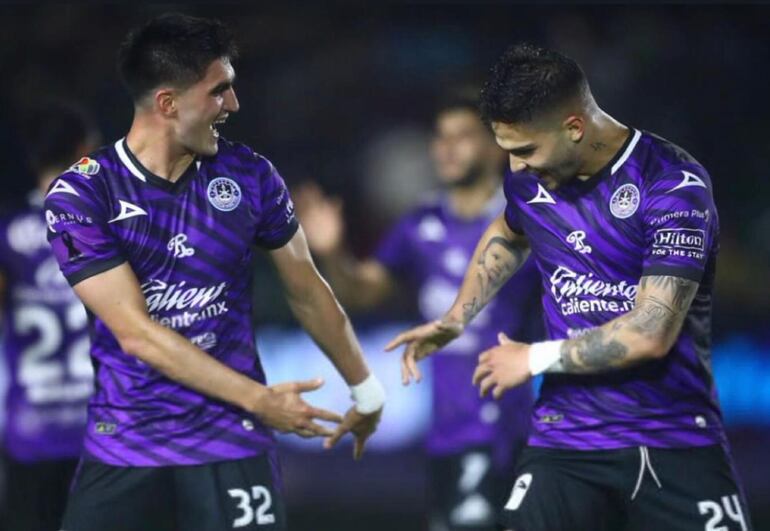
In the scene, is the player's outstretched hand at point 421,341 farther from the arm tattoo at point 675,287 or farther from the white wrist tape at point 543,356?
the arm tattoo at point 675,287

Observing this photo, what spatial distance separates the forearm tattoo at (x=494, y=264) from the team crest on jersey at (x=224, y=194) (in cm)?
96

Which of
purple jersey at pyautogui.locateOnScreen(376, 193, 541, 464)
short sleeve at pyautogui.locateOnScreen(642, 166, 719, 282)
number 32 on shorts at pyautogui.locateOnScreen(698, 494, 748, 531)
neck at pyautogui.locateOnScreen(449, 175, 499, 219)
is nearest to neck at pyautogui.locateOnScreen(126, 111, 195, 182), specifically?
short sleeve at pyautogui.locateOnScreen(642, 166, 719, 282)

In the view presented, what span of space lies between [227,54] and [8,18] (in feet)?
13.5

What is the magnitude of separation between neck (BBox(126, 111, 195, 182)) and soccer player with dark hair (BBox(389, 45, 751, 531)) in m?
1.00

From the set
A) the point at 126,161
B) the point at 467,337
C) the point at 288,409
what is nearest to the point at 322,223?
the point at 467,337

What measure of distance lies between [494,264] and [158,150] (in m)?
1.27

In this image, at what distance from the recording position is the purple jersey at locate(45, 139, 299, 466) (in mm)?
4879

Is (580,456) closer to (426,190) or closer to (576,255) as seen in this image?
(576,255)

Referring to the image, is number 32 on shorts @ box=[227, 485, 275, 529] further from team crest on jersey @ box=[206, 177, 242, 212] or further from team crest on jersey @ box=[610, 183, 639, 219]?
team crest on jersey @ box=[610, 183, 639, 219]

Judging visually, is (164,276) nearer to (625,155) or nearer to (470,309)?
(470,309)

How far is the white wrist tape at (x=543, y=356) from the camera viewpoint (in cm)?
479

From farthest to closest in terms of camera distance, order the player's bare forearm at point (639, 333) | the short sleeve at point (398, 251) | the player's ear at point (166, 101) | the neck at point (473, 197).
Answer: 1. the short sleeve at point (398, 251)
2. the neck at point (473, 197)
3. the player's ear at point (166, 101)
4. the player's bare forearm at point (639, 333)

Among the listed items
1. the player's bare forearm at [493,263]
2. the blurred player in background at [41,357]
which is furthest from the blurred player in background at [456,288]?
the player's bare forearm at [493,263]

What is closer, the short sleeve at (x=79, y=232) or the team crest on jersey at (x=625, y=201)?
the short sleeve at (x=79, y=232)
